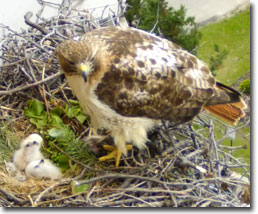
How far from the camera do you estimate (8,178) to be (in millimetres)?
2113

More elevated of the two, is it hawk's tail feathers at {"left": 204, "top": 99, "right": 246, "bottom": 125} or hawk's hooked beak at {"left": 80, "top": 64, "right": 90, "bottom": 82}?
hawk's tail feathers at {"left": 204, "top": 99, "right": 246, "bottom": 125}

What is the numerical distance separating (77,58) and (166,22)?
0.68 meters

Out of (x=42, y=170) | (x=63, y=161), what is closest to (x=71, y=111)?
(x=63, y=161)

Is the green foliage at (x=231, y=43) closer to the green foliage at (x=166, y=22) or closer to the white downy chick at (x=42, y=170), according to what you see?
the green foliage at (x=166, y=22)

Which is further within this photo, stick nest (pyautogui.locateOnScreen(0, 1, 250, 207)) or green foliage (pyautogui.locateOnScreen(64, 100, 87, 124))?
green foliage (pyautogui.locateOnScreen(64, 100, 87, 124))

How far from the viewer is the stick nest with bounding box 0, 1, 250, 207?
2008 mm

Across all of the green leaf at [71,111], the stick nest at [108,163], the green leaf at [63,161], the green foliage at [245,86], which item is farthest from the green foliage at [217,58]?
the green leaf at [63,161]

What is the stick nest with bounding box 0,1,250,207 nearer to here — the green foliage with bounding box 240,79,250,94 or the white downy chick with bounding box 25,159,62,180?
the white downy chick with bounding box 25,159,62,180

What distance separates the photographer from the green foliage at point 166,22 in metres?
2.20

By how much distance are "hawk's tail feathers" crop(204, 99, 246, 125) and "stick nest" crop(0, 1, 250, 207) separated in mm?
72

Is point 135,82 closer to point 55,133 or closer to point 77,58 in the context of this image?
point 77,58

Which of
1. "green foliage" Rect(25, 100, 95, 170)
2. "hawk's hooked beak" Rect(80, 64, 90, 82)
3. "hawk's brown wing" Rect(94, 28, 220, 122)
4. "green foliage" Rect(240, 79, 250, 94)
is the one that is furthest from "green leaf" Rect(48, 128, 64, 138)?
"green foliage" Rect(240, 79, 250, 94)

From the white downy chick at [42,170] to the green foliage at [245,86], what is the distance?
0.88 metres

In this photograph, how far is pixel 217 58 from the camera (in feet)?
7.08
